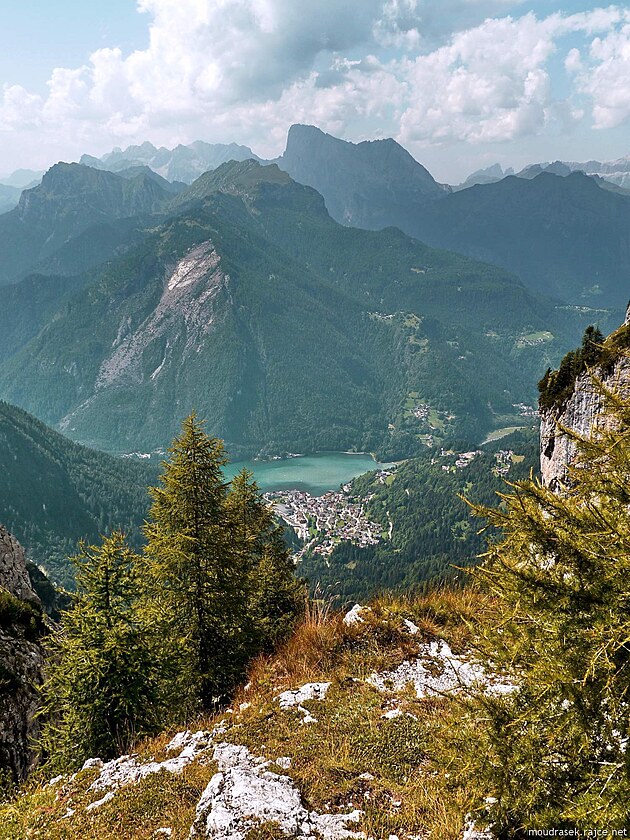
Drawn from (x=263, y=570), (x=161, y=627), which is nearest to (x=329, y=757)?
(x=161, y=627)

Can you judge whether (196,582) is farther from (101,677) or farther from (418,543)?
(418,543)

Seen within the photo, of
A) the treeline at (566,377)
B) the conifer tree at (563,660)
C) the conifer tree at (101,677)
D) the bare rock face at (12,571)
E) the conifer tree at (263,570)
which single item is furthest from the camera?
the treeline at (566,377)

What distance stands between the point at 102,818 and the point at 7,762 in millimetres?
8241

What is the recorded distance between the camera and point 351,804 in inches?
252

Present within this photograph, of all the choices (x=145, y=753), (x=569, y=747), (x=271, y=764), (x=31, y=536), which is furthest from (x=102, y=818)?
(x=31, y=536)

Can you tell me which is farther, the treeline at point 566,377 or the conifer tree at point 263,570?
the treeline at point 566,377

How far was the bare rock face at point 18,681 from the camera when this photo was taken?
1307 centimetres

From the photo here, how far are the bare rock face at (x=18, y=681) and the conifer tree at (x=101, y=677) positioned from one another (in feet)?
5.61

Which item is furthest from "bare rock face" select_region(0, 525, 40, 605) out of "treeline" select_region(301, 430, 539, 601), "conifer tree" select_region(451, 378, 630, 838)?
"treeline" select_region(301, 430, 539, 601)

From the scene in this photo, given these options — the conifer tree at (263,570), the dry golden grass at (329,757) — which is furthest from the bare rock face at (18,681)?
the conifer tree at (263,570)

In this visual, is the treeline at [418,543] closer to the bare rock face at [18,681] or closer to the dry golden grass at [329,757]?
the bare rock face at [18,681]

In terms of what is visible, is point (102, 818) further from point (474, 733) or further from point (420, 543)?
point (420, 543)

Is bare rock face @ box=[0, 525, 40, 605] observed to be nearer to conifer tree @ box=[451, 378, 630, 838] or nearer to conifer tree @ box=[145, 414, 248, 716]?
conifer tree @ box=[145, 414, 248, 716]

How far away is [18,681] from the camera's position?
14.6 meters
